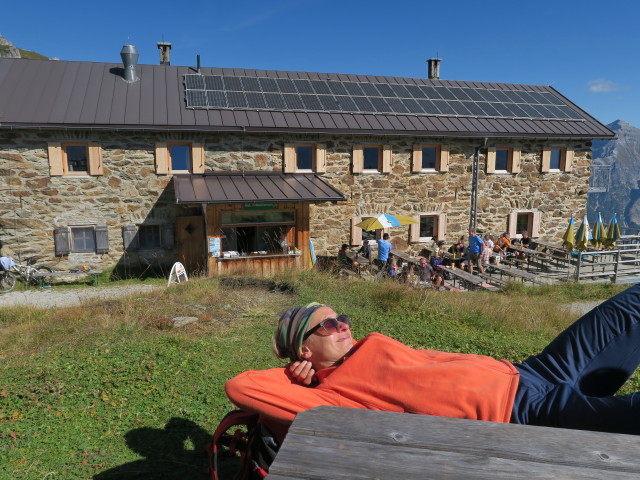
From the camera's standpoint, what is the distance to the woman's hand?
95.0 inches

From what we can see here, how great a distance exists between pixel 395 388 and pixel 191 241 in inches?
526

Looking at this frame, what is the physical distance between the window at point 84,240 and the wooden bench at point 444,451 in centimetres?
1414

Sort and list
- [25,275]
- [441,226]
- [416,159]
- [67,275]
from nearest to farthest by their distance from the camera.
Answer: [25,275] → [67,275] → [416,159] → [441,226]

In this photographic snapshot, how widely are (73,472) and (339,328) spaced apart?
7.71ft

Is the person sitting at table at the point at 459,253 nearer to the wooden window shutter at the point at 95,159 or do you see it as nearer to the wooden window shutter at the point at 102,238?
the wooden window shutter at the point at 102,238

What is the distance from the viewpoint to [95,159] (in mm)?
13891

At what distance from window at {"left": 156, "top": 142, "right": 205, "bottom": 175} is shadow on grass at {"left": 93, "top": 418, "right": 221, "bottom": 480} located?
11342 mm

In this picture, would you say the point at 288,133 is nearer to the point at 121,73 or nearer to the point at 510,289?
the point at 121,73

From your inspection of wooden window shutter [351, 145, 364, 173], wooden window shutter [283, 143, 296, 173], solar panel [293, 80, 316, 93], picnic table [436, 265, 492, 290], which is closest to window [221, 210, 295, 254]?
wooden window shutter [283, 143, 296, 173]

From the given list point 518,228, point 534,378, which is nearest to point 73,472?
point 534,378

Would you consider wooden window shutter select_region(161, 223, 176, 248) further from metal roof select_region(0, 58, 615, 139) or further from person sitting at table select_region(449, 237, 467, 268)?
person sitting at table select_region(449, 237, 467, 268)

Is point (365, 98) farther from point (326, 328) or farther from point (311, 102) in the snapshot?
point (326, 328)

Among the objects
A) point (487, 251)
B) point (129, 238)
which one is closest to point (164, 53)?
point (129, 238)

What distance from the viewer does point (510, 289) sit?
11.8 m
